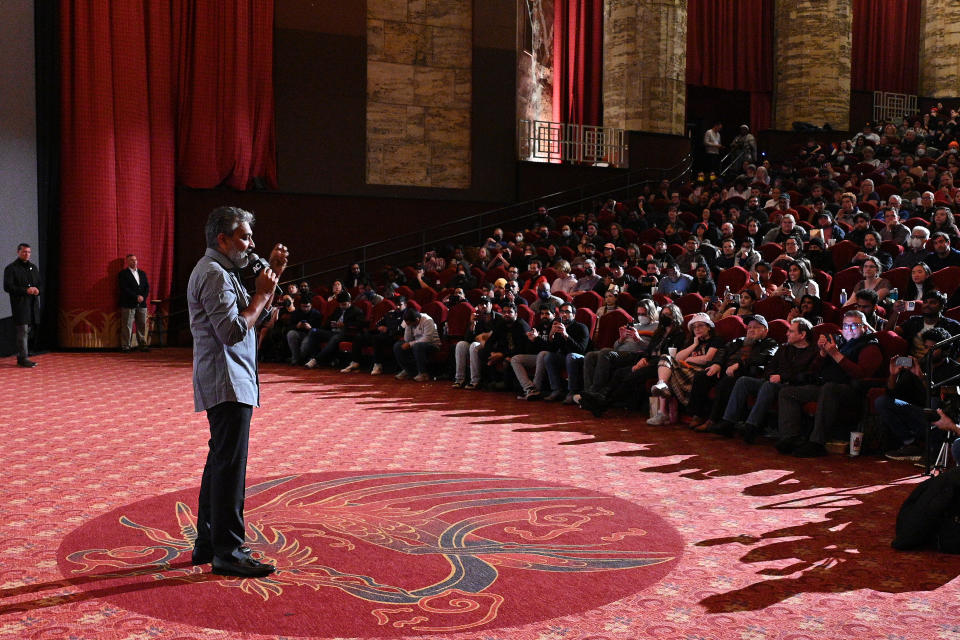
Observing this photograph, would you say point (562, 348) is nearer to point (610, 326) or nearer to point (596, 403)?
point (610, 326)

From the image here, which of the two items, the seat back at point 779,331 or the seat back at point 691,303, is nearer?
the seat back at point 779,331

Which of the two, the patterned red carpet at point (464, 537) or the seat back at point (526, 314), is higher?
the seat back at point (526, 314)

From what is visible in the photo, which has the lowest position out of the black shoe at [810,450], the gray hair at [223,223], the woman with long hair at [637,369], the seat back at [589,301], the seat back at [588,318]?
the black shoe at [810,450]

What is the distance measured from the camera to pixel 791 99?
18.1 metres

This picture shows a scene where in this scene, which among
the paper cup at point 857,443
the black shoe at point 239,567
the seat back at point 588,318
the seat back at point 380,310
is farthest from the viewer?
the seat back at point 380,310

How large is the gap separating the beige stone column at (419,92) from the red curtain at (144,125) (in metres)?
1.67

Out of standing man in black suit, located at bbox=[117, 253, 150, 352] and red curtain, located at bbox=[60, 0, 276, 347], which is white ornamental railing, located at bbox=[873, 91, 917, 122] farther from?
standing man in black suit, located at bbox=[117, 253, 150, 352]

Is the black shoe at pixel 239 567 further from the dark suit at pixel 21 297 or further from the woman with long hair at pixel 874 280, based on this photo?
the dark suit at pixel 21 297

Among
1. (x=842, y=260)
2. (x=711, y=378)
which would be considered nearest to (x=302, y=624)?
(x=711, y=378)

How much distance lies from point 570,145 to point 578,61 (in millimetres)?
2733

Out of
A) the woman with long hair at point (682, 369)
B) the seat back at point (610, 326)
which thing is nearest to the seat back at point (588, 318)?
the seat back at point (610, 326)

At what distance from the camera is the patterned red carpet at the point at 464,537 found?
8.93 ft

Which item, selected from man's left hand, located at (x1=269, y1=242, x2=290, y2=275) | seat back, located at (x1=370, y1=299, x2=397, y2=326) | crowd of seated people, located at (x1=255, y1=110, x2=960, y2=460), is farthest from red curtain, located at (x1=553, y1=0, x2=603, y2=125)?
man's left hand, located at (x1=269, y1=242, x2=290, y2=275)

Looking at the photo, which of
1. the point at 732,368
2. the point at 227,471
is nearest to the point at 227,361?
the point at 227,471
